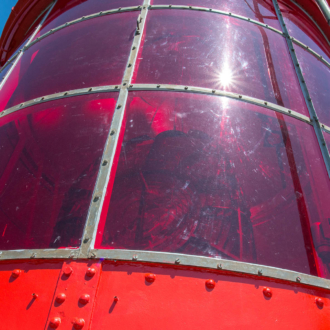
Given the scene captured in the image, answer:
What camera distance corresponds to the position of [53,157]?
2.23 m

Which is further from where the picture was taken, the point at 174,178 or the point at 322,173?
the point at 322,173

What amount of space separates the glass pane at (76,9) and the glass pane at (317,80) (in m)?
1.97

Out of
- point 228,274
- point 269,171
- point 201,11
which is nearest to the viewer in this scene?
point 228,274

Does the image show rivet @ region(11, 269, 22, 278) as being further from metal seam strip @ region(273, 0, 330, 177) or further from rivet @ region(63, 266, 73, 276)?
metal seam strip @ region(273, 0, 330, 177)

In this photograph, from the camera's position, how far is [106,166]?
2.06 metres

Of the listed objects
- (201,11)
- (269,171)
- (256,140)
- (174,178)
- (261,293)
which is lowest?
(261,293)

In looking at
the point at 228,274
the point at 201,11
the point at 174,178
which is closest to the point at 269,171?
the point at 174,178

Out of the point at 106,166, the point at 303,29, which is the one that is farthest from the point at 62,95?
the point at 303,29

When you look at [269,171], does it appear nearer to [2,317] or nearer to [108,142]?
[108,142]

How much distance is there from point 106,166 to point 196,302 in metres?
0.99

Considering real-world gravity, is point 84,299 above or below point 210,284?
below

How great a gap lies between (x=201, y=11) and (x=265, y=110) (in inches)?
64.2

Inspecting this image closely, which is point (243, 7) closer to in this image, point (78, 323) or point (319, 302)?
point (319, 302)

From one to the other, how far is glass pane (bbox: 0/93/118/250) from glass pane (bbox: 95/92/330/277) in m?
0.19
